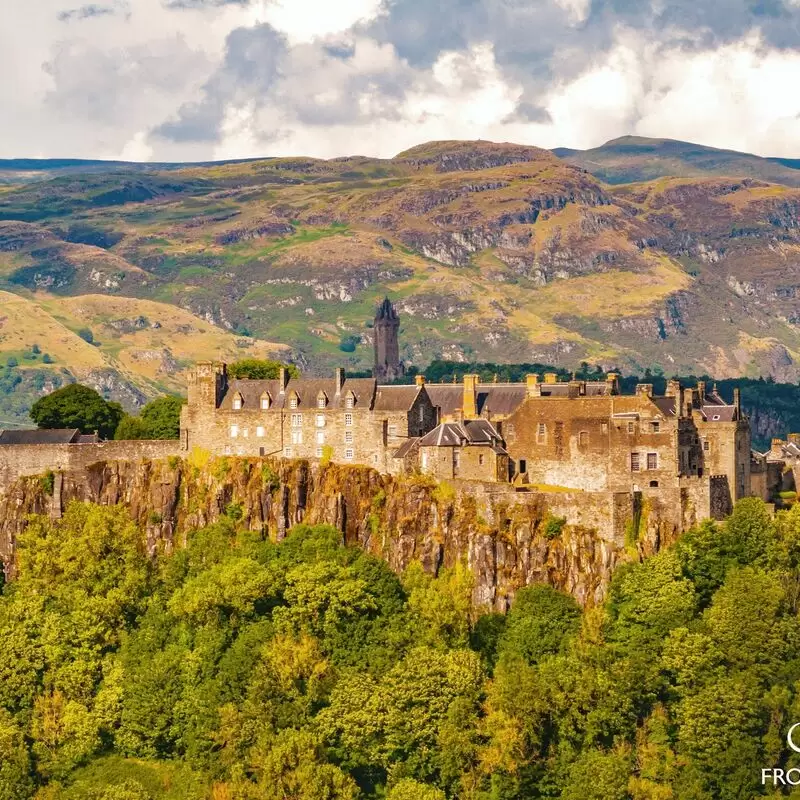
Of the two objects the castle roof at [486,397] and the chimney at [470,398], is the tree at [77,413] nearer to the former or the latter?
the castle roof at [486,397]

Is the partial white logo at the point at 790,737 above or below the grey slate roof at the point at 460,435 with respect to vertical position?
below

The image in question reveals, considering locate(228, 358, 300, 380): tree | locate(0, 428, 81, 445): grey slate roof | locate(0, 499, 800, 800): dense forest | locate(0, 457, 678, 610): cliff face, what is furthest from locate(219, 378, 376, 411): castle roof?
locate(228, 358, 300, 380): tree

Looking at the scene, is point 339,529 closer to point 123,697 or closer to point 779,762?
point 123,697

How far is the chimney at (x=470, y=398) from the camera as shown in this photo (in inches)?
4646

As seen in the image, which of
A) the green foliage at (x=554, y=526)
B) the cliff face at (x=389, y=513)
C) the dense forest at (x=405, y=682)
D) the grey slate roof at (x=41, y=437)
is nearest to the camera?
the dense forest at (x=405, y=682)

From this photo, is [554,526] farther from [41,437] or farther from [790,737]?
[41,437]

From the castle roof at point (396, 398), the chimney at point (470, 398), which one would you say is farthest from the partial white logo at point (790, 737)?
the castle roof at point (396, 398)

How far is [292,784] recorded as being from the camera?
94625mm

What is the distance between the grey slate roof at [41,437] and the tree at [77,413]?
9648 mm

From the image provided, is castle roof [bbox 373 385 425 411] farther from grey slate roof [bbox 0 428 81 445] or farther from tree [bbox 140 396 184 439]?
grey slate roof [bbox 0 428 81 445]

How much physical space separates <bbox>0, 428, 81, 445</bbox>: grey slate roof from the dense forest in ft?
50.9

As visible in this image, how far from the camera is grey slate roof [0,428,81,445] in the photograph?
122625 millimetres

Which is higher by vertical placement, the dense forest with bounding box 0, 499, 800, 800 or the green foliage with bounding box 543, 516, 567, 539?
the green foliage with bounding box 543, 516, 567, 539

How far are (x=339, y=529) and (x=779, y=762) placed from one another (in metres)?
30.8
